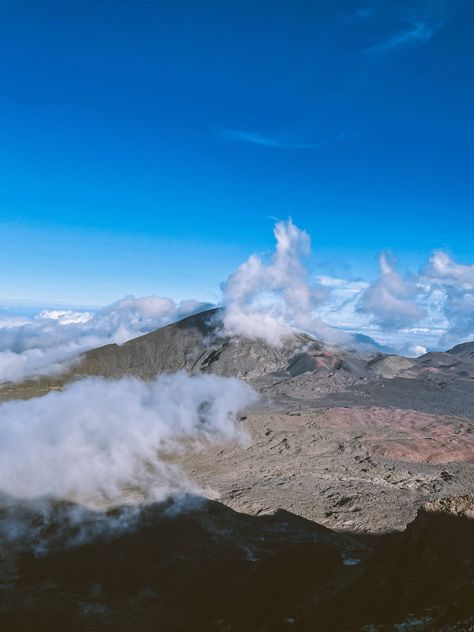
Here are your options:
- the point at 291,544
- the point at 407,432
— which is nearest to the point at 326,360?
the point at 407,432

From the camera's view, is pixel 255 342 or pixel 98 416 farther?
pixel 255 342

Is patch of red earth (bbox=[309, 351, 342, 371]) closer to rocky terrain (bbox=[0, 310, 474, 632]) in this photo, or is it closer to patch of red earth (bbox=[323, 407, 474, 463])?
rocky terrain (bbox=[0, 310, 474, 632])

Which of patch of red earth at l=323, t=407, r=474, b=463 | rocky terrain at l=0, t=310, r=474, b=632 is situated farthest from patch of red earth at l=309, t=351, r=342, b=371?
patch of red earth at l=323, t=407, r=474, b=463

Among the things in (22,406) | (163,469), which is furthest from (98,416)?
(22,406)

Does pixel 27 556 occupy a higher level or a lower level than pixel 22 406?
lower

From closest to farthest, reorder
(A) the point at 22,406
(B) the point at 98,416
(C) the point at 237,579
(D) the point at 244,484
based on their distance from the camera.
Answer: (C) the point at 237,579 → (D) the point at 244,484 → (B) the point at 98,416 → (A) the point at 22,406

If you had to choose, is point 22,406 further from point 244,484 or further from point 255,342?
point 255,342

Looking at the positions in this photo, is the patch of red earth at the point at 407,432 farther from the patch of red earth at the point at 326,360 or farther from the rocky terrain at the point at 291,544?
the patch of red earth at the point at 326,360

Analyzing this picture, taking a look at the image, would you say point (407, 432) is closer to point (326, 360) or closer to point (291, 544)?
point (291, 544)
